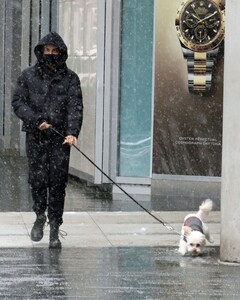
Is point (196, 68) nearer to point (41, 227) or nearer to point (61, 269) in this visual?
point (41, 227)

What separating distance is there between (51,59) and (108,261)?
2.06 m

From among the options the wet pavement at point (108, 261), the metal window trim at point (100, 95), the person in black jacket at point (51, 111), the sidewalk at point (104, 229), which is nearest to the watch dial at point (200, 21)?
the metal window trim at point (100, 95)

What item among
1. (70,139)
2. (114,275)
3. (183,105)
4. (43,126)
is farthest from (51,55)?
(183,105)

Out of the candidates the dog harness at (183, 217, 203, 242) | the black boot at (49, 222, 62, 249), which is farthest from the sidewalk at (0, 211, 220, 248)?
the dog harness at (183, 217, 203, 242)

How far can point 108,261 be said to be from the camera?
37.1 feet

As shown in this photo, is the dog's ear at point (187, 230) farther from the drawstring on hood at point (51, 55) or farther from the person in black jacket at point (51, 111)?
the drawstring on hood at point (51, 55)

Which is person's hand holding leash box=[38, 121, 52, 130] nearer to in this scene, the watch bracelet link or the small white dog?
the small white dog

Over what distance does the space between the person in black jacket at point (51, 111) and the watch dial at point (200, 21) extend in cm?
479

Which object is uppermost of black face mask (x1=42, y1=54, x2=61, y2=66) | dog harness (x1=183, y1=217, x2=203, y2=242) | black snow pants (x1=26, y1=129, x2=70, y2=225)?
black face mask (x1=42, y1=54, x2=61, y2=66)

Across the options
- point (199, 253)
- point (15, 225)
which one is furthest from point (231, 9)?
point (15, 225)

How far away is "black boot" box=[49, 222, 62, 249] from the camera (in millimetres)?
11977

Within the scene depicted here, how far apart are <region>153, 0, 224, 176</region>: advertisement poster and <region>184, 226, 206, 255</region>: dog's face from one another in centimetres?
551

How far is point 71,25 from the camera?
63.4 ft

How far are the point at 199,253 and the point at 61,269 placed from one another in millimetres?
1462
